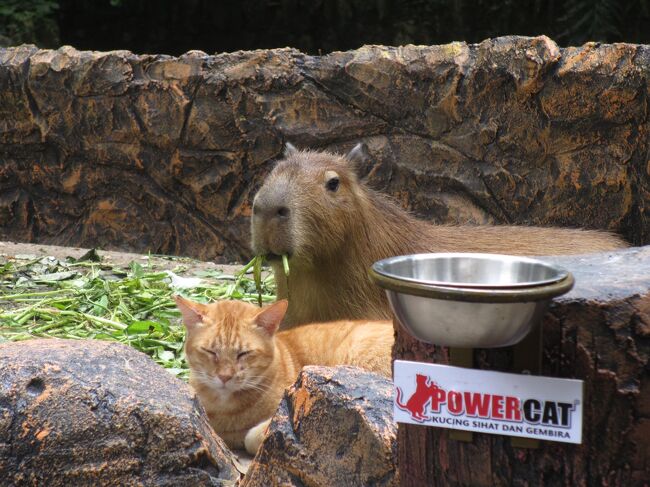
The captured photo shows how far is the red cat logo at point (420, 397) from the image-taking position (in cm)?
239

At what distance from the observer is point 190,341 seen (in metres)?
4.15

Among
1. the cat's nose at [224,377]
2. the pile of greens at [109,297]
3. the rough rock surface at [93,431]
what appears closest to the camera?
the rough rock surface at [93,431]

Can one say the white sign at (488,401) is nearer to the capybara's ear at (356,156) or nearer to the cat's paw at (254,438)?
the cat's paw at (254,438)

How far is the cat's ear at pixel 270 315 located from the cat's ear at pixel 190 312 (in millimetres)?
257

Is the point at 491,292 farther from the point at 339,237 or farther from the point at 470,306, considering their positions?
the point at 339,237

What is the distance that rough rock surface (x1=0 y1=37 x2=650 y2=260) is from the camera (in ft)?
19.8

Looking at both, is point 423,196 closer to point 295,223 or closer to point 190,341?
point 295,223

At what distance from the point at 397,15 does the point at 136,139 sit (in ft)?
19.4

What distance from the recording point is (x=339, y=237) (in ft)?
17.3

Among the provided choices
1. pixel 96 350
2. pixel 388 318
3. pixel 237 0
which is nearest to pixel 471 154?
pixel 388 318

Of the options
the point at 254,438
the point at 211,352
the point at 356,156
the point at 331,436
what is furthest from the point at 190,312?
the point at 356,156

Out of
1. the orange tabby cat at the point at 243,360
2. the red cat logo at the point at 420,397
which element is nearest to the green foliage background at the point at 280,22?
the orange tabby cat at the point at 243,360

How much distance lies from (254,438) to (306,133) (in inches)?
128

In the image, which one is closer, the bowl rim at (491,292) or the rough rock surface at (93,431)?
the bowl rim at (491,292)
